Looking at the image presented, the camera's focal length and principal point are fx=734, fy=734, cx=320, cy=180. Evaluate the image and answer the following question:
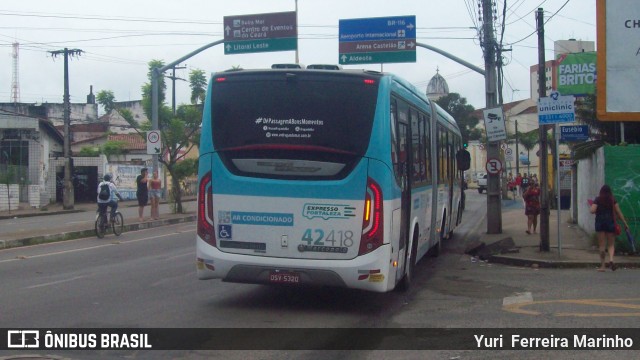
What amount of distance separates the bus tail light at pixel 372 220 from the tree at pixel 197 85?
27917 mm

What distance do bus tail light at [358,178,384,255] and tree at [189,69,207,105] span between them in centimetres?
2792

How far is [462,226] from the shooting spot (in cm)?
2842

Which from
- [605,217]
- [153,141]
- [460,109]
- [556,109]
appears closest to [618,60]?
[556,109]

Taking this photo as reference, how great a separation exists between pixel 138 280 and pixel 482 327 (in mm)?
6354

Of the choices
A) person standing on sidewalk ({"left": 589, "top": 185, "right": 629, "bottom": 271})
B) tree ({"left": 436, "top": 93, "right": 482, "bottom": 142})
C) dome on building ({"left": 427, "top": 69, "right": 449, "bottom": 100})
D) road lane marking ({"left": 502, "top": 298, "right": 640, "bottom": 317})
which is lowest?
road lane marking ({"left": 502, "top": 298, "right": 640, "bottom": 317})

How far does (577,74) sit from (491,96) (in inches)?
557

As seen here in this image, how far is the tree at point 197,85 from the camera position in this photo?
36.9 metres

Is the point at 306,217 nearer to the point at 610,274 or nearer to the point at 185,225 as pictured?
the point at 610,274

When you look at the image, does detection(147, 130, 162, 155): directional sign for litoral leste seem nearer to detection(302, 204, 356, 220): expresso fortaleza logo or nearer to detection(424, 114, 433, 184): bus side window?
detection(424, 114, 433, 184): bus side window

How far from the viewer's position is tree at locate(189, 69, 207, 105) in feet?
121

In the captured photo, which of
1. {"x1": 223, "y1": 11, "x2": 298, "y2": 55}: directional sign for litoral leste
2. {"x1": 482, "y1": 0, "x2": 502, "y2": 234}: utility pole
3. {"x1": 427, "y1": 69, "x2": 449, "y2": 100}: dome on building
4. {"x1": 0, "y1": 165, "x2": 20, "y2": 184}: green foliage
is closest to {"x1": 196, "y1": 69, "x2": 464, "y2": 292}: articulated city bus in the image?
{"x1": 482, "y1": 0, "x2": 502, "y2": 234}: utility pole

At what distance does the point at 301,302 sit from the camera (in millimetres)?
10758

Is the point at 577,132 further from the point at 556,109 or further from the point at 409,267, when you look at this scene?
the point at 409,267

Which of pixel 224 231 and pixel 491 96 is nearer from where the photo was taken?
pixel 224 231
